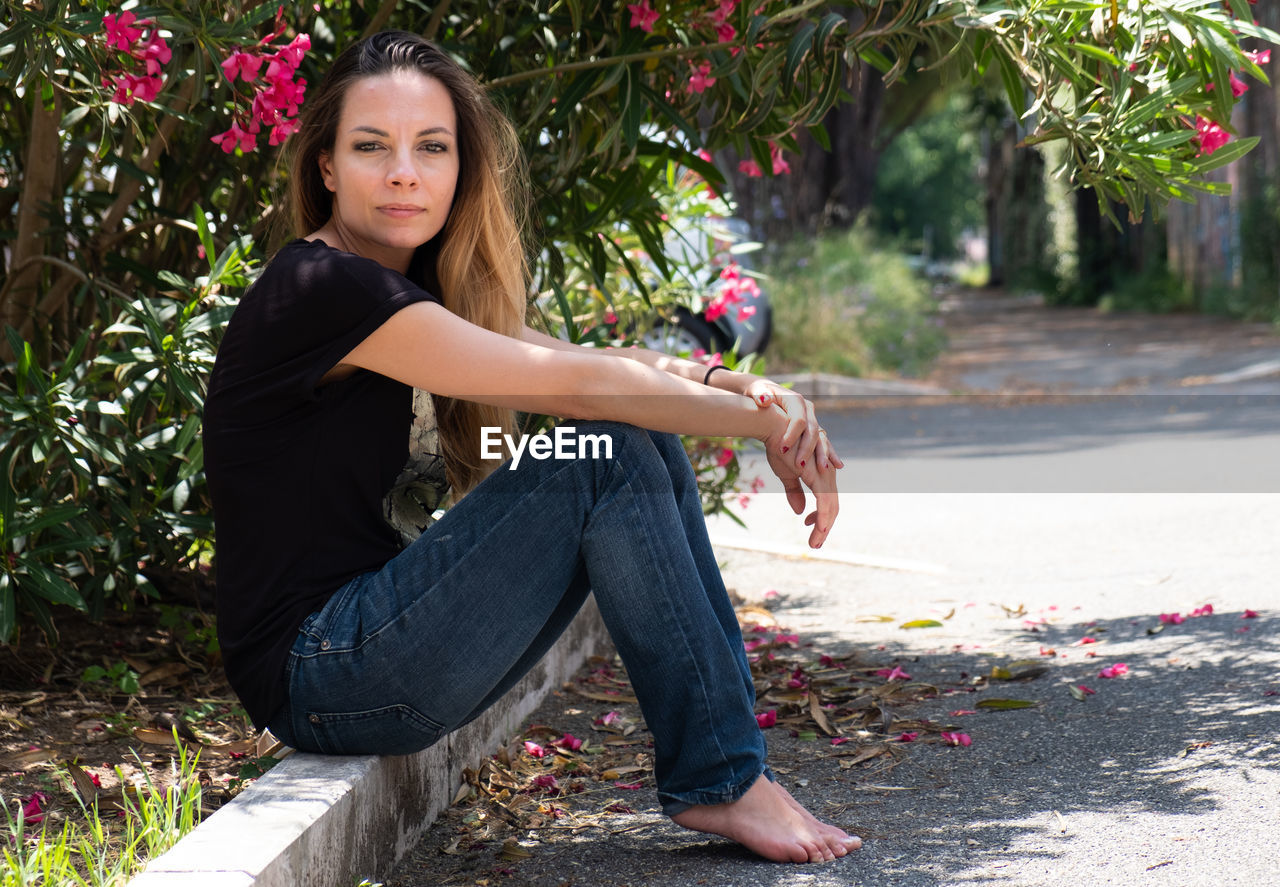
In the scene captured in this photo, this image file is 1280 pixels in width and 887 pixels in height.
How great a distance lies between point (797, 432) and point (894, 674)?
4.32 feet

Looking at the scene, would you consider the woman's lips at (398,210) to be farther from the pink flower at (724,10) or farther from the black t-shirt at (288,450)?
the pink flower at (724,10)

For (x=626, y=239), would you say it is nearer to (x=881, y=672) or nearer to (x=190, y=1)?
(x=881, y=672)

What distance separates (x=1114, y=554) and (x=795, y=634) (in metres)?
1.53

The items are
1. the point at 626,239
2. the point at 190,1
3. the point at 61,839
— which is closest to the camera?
the point at 61,839

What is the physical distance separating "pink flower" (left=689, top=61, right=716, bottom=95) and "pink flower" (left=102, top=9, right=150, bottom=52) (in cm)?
133

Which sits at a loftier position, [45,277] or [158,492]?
[45,277]

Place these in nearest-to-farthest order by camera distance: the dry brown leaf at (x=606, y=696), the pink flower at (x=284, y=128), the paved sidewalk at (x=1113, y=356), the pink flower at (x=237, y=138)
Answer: the pink flower at (x=284, y=128), the pink flower at (x=237, y=138), the dry brown leaf at (x=606, y=696), the paved sidewalk at (x=1113, y=356)

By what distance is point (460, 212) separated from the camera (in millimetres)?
2543

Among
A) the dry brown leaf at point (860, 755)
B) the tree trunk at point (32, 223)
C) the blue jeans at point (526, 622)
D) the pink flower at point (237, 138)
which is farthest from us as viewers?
the tree trunk at point (32, 223)

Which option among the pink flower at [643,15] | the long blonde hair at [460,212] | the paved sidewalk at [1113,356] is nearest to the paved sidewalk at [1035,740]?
the long blonde hair at [460,212]

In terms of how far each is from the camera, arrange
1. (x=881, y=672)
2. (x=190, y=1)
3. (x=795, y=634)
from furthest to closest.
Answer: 1. (x=795, y=634)
2. (x=881, y=672)
3. (x=190, y=1)

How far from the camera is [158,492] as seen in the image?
9.83ft

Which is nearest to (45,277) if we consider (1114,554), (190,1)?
(190,1)

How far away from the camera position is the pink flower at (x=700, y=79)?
3.28 meters
